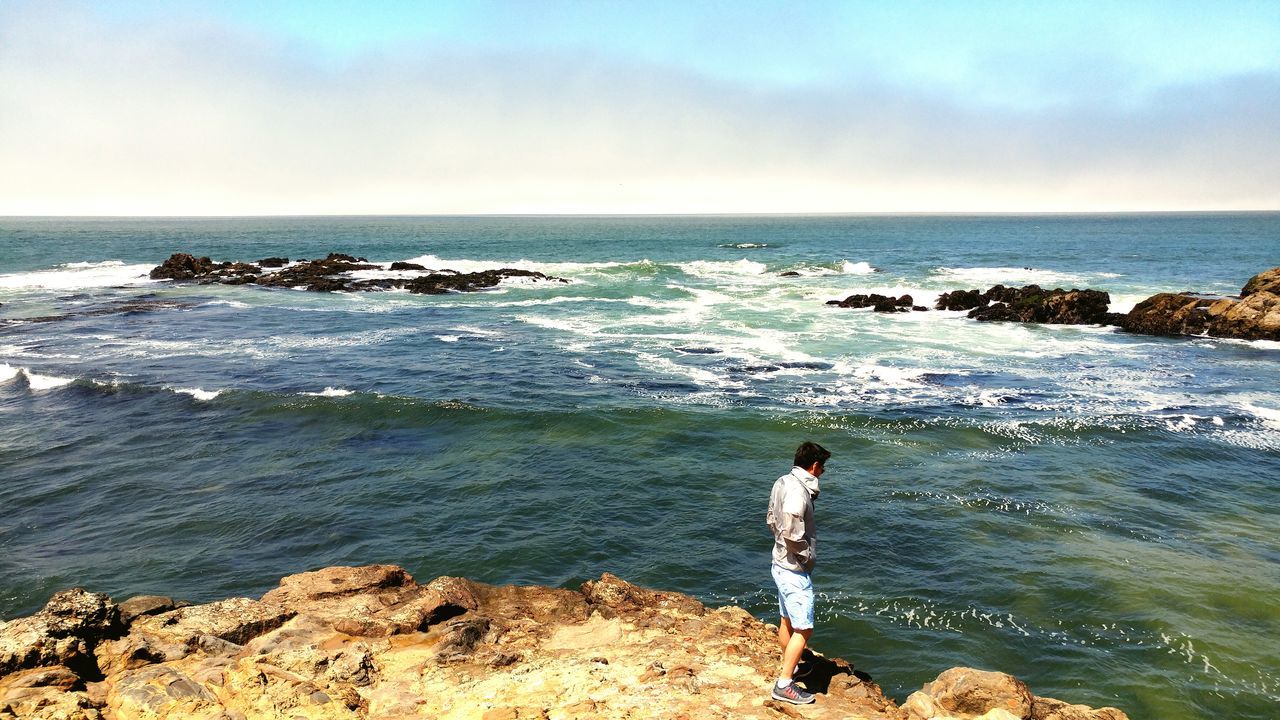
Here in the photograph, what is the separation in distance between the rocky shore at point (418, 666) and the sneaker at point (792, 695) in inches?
2.5

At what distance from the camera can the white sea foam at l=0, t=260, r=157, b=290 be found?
48562 mm

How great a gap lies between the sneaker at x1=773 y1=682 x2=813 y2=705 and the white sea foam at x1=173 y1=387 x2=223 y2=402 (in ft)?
61.8

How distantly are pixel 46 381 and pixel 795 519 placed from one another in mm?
24526

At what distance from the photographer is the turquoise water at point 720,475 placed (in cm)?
948

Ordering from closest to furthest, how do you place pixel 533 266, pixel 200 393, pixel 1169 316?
pixel 200 393 < pixel 1169 316 < pixel 533 266

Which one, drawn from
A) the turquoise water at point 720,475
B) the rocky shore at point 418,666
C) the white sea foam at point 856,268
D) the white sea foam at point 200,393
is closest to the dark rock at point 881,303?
the turquoise water at point 720,475

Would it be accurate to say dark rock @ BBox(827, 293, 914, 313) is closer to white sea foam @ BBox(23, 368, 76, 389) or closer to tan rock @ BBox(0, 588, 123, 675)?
white sea foam @ BBox(23, 368, 76, 389)

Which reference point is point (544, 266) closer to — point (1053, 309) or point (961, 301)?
point (961, 301)

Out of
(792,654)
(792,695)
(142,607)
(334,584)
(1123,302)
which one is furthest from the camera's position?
(1123,302)

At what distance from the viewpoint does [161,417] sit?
59.8 ft

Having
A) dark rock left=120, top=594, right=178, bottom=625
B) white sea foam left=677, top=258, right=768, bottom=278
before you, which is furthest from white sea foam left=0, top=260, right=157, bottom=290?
dark rock left=120, top=594, right=178, bottom=625

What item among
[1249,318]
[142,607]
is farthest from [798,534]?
[1249,318]

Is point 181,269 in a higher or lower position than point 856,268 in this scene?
lower

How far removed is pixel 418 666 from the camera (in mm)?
6992
